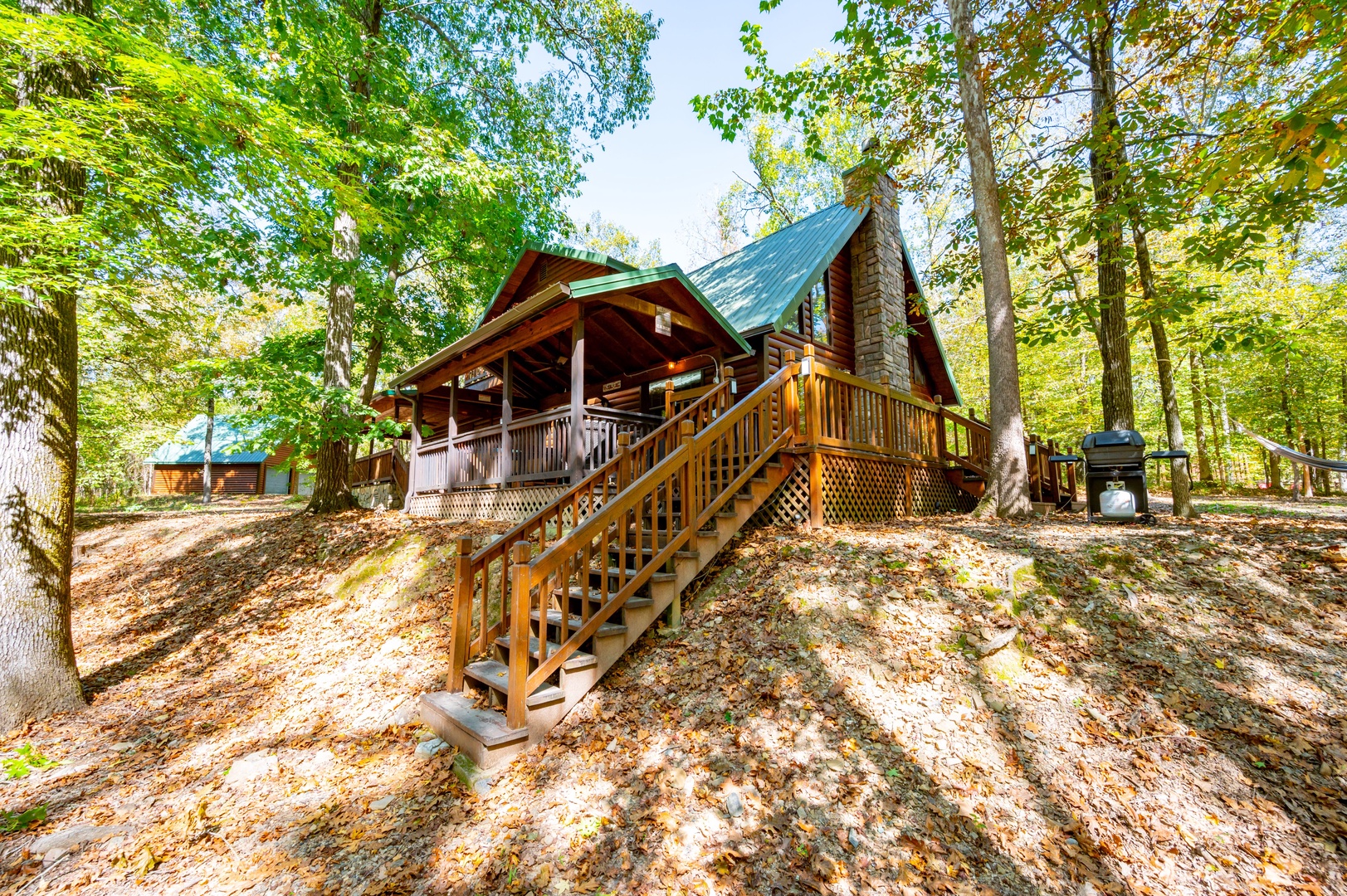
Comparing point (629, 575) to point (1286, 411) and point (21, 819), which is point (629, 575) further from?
point (1286, 411)

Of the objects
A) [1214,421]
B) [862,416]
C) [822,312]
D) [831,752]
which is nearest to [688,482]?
[831,752]

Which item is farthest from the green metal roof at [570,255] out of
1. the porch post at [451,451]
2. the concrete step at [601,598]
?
the concrete step at [601,598]

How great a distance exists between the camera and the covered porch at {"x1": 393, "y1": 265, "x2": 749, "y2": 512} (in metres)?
7.56

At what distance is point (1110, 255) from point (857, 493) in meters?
4.98

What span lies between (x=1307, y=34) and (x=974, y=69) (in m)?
3.58

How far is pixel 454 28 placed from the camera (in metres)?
13.2

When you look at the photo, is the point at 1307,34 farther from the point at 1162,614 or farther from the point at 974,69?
the point at 1162,614

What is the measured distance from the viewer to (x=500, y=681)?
158 inches

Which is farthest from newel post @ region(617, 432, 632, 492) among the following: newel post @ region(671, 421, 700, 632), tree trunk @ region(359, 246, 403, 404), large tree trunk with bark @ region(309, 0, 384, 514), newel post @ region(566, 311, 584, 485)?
tree trunk @ region(359, 246, 403, 404)

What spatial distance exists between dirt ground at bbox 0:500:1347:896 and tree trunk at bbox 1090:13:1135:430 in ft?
8.62

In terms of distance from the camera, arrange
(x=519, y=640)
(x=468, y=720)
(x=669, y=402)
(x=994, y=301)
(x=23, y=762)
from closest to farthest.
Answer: (x=519, y=640)
(x=468, y=720)
(x=23, y=762)
(x=994, y=301)
(x=669, y=402)

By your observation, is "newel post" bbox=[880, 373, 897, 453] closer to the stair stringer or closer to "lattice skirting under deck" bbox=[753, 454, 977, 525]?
"lattice skirting under deck" bbox=[753, 454, 977, 525]

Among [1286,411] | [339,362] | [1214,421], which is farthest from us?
[1214,421]

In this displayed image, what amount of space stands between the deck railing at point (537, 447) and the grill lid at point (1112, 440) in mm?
5878
